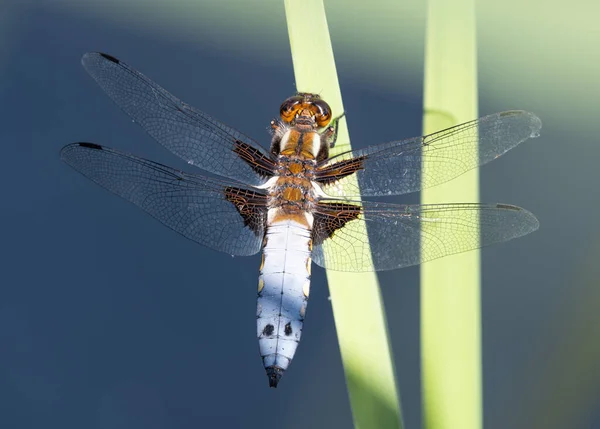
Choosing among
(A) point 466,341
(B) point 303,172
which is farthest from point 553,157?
(A) point 466,341

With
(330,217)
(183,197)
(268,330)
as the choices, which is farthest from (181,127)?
(268,330)

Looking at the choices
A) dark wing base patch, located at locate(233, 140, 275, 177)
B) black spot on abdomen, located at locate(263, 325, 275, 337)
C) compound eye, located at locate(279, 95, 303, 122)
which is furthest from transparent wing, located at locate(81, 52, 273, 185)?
black spot on abdomen, located at locate(263, 325, 275, 337)

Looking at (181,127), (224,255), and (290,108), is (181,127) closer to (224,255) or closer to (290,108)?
(290,108)

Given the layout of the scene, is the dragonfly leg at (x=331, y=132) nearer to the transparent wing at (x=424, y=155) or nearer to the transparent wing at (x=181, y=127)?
the transparent wing at (x=424, y=155)

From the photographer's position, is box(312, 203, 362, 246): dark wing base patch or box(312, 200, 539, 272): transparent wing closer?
box(312, 200, 539, 272): transparent wing

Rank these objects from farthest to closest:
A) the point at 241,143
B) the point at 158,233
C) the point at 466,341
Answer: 1. the point at 158,233
2. the point at 241,143
3. the point at 466,341

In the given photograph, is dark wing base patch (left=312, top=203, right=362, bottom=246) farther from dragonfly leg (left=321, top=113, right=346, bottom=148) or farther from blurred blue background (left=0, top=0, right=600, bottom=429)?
blurred blue background (left=0, top=0, right=600, bottom=429)

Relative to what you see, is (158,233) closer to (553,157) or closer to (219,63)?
(219,63)
